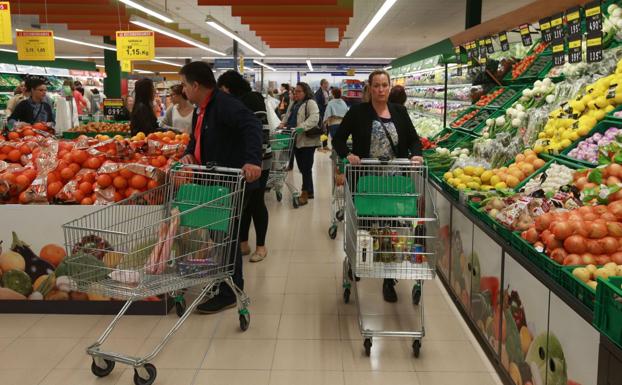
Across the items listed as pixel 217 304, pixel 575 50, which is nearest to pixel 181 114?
pixel 217 304

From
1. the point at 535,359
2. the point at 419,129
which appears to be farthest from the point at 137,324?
the point at 419,129

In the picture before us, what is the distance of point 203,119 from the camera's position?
406 cm

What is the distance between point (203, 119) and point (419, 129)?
657 centimetres

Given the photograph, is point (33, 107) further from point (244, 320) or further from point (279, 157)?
point (244, 320)

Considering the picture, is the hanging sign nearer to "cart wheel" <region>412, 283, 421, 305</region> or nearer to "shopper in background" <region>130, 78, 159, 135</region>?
"shopper in background" <region>130, 78, 159, 135</region>

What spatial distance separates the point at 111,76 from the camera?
17906 millimetres

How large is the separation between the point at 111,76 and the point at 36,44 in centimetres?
606

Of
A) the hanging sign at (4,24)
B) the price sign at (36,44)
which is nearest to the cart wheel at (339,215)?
the hanging sign at (4,24)

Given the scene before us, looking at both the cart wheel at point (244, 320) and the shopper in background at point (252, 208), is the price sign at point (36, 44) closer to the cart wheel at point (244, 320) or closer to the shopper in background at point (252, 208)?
the shopper in background at point (252, 208)

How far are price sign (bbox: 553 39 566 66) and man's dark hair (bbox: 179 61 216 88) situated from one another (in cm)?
269

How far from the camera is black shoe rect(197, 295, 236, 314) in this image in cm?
416

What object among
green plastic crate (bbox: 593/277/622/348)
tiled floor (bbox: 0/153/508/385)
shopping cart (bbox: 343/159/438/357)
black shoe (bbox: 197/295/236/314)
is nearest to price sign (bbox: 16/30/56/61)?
tiled floor (bbox: 0/153/508/385)

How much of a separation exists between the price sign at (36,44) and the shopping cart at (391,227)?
992 cm

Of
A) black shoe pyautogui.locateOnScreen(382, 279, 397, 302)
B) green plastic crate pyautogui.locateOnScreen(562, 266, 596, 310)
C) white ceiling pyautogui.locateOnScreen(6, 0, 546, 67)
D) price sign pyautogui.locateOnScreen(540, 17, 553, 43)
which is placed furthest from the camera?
white ceiling pyautogui.locateOnScreen(6, 0, 546, 67)
